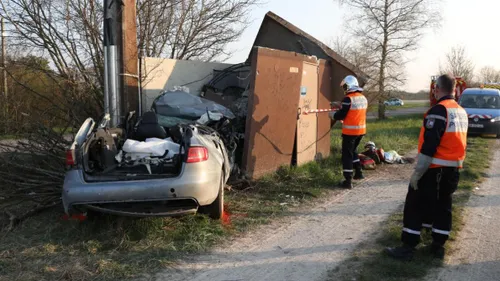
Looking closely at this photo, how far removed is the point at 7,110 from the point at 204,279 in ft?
17.2

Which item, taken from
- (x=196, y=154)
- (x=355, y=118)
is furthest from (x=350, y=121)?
(x=196, y=154)

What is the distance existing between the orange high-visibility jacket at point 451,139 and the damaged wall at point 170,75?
522cm

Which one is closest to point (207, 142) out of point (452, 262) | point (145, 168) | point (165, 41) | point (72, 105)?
point (145, 168)

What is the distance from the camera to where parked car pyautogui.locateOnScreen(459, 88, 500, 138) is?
52.3ft

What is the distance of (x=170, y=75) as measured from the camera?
8.55 m

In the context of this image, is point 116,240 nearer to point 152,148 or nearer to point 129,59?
point 152,148

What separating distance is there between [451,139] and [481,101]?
49.1 ft

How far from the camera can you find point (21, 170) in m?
6.49

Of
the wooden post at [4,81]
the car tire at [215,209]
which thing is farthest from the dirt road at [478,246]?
the wooden post at [4,81]

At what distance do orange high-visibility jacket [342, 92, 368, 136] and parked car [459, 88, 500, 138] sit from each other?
1045 cm

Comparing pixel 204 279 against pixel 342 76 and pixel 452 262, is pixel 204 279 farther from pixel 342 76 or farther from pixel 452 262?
pixel 342 76

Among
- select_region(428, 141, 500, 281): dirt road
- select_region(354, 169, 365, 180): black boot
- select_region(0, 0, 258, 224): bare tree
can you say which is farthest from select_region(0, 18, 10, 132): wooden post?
select_region(428, 141, 500, 281): dirt road

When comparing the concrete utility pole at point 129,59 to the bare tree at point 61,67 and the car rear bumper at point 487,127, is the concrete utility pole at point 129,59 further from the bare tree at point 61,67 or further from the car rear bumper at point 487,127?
the car rear bumper at point 487,127

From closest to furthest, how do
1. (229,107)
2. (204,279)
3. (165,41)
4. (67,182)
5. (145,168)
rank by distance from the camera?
(204,279), (67,182), (145,168), (229,107), (165,41)
